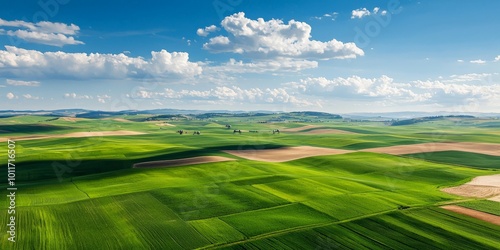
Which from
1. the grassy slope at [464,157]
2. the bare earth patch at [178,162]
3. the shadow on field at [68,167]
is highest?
the grassy slope at [464,157]

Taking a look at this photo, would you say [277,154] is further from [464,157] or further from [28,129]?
[28,129]

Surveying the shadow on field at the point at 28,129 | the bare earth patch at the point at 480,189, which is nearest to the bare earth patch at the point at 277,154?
the bare earth patch at the point at 480,189

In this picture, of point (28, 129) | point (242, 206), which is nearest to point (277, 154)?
point (242, 206)

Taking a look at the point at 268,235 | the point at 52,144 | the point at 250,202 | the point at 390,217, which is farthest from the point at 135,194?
the point at 52,144

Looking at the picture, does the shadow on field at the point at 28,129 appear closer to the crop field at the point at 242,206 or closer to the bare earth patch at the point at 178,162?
the crop field at the point at 242,206

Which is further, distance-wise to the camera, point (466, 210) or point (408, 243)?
point (466, 210)

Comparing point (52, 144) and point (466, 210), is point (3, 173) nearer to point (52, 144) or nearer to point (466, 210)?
point (52, 144)

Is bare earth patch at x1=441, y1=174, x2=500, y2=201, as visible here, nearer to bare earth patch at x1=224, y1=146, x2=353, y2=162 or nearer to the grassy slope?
the grassy slope
